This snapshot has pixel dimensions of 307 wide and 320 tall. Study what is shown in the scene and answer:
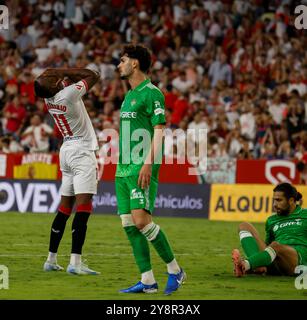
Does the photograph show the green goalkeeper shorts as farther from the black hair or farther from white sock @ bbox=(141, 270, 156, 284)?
the black hair

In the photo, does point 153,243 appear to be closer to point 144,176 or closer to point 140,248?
point 140,248

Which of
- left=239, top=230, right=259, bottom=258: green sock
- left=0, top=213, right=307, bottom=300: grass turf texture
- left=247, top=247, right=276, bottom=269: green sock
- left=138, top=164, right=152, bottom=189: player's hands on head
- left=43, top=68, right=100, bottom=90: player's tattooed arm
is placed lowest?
left=0, top=213, right=307, bottom=300: grass turf texture

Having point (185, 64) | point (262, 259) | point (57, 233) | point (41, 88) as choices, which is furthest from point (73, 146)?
point (185, 64)

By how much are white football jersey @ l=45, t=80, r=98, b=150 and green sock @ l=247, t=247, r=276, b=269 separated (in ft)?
7.82

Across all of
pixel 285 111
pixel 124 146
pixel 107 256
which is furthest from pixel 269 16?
pixel 124 146

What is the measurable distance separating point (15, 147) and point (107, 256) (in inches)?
413

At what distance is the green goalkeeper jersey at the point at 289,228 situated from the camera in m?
11.7

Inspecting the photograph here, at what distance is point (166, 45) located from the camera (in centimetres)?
2784

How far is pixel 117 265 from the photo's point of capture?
12.5 metres

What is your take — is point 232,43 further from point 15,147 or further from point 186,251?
point 186,251

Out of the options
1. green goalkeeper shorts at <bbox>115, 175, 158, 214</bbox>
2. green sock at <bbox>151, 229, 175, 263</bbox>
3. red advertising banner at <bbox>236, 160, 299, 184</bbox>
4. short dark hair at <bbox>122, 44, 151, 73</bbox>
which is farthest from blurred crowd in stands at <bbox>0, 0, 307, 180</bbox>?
green sock at <bbox>151, 229, 175, 263</bbox>

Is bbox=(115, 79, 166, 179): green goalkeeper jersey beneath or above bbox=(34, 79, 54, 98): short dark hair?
beneath

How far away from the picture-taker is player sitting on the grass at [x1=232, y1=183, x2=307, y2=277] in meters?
11.2

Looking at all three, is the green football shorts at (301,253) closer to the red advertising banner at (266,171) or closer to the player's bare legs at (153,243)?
the player's bare legs at (153,243)
